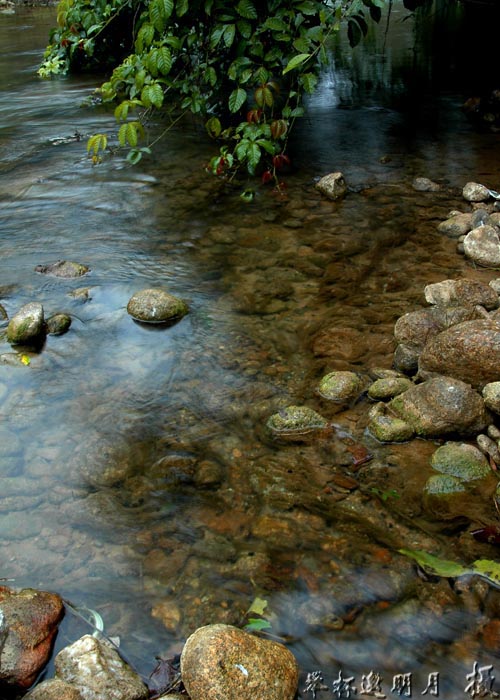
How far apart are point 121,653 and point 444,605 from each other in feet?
3.76

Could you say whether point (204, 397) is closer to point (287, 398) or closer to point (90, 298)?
point (287, 398)

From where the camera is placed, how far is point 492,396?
2.94 metres

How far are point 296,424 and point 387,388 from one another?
0.53 metres

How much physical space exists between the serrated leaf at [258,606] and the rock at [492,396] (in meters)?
1.40

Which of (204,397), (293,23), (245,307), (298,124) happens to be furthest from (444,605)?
(298,124)

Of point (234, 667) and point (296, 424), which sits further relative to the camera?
point (296, 424)

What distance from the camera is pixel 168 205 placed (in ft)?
19.0

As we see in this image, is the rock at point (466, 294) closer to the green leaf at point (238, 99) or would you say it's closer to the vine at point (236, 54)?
the vine at point (236, 54)

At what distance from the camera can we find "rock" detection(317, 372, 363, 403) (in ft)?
10.9

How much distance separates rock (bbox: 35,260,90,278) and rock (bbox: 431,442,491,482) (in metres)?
2.92

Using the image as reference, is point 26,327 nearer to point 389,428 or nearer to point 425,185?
point 389,428

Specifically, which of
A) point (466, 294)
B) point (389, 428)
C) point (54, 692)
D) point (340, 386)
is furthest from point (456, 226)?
point (54, 692)

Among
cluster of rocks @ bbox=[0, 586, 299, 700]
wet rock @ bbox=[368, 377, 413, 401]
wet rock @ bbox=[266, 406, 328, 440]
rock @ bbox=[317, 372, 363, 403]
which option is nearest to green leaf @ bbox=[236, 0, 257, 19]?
rock @ bbox=[317, 372, 363, 403]

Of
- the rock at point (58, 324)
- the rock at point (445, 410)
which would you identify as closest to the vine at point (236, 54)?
the rock at point (58, 324)
